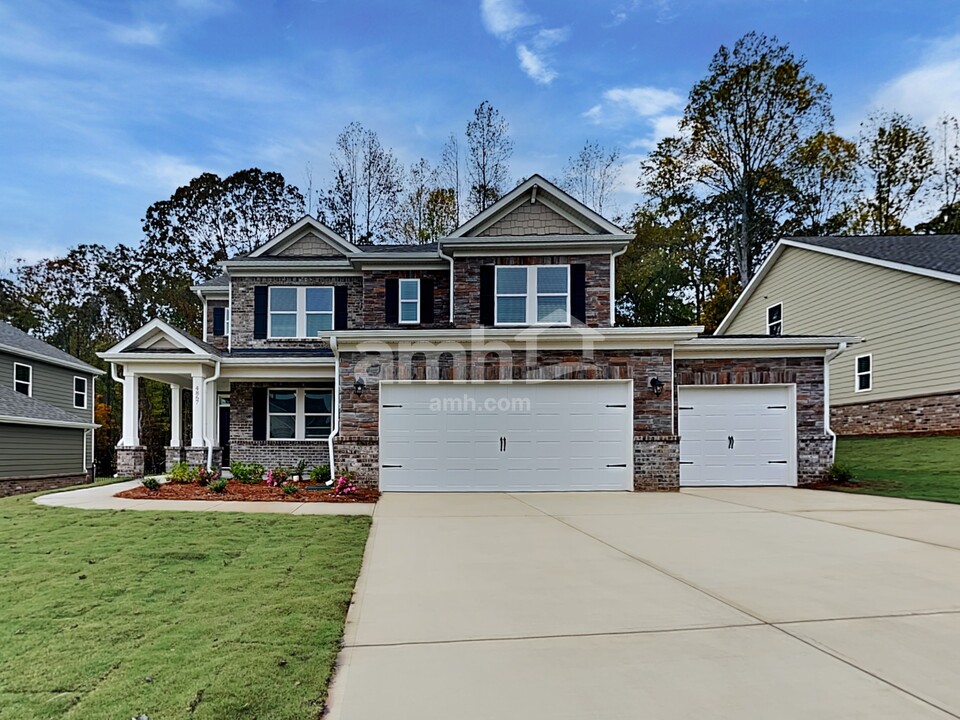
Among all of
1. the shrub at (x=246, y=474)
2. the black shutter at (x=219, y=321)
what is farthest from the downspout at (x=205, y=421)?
the black shutter at (x=219, y=321)

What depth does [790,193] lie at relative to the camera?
90.9ft

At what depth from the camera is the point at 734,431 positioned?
12906 mm

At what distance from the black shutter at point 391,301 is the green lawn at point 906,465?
36.1 ft

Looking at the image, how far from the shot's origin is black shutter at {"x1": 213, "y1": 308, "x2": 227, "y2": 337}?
18.3 meters

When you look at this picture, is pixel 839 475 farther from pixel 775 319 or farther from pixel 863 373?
pixel 775 319

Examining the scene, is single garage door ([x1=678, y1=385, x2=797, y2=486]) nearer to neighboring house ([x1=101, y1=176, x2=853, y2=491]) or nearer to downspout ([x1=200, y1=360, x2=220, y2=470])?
neighboring house ([x1=101, y1=176, x2=853, y2=491])

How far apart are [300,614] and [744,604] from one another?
333cm

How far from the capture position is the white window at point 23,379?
1898cm

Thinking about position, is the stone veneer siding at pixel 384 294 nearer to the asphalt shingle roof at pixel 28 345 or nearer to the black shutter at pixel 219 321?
the black shutter at pixel 219 321

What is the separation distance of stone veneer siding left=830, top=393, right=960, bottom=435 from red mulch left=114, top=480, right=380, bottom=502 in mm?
14848

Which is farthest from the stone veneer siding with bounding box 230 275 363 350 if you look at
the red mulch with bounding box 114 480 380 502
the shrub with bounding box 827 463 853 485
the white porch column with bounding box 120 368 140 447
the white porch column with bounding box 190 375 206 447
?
the shrub with bounding box 827 463 853 485

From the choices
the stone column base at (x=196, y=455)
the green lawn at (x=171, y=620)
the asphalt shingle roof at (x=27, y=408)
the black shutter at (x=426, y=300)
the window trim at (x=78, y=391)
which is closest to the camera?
the green lawn at (x=171, y=620)

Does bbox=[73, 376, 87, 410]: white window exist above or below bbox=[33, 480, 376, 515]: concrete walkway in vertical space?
above

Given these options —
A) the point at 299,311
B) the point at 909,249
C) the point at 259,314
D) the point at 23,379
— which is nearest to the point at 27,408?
the point at 23,379
